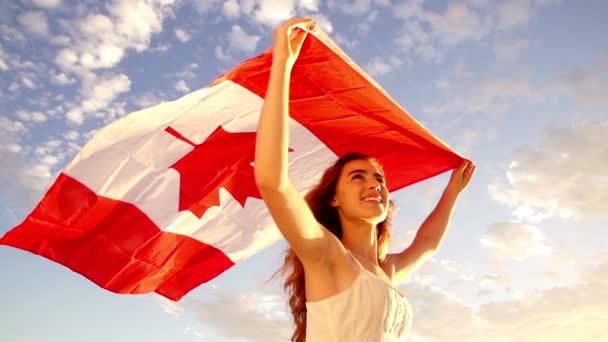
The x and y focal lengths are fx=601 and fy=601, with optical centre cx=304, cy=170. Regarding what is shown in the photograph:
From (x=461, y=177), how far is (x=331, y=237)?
3.39 metres

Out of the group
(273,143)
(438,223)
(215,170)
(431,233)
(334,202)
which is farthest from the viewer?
(215,170)

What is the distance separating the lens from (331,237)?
4.54 metres

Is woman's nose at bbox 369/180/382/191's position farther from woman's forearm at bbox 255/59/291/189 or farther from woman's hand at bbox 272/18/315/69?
woman's forearm at bbox 255/59/291/189

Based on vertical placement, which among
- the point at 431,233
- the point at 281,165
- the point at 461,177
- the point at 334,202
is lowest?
the point at 281,165

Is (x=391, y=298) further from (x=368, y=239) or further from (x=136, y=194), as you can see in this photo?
(x=136, y=194)

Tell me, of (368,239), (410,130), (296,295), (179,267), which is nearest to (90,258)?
(179,267)

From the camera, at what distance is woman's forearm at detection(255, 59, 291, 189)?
12.3ft

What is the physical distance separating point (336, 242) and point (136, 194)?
9.63 feet

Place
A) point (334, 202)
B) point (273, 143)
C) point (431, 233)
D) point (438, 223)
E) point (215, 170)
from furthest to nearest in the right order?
point (215, 170), point (438, 223), point (431, 233), point (334, 202), point (273, 143)

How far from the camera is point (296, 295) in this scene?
5.21m

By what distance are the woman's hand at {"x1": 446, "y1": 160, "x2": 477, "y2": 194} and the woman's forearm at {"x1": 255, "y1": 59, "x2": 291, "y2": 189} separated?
4.00 meters

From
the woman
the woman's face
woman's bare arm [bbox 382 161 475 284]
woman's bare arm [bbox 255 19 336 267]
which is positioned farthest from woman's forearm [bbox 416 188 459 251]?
woman's bare arm [bbox 255 19 336 267]

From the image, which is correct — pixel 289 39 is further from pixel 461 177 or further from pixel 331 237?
pixel 461 177

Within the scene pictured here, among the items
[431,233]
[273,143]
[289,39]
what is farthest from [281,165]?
[431,233]
